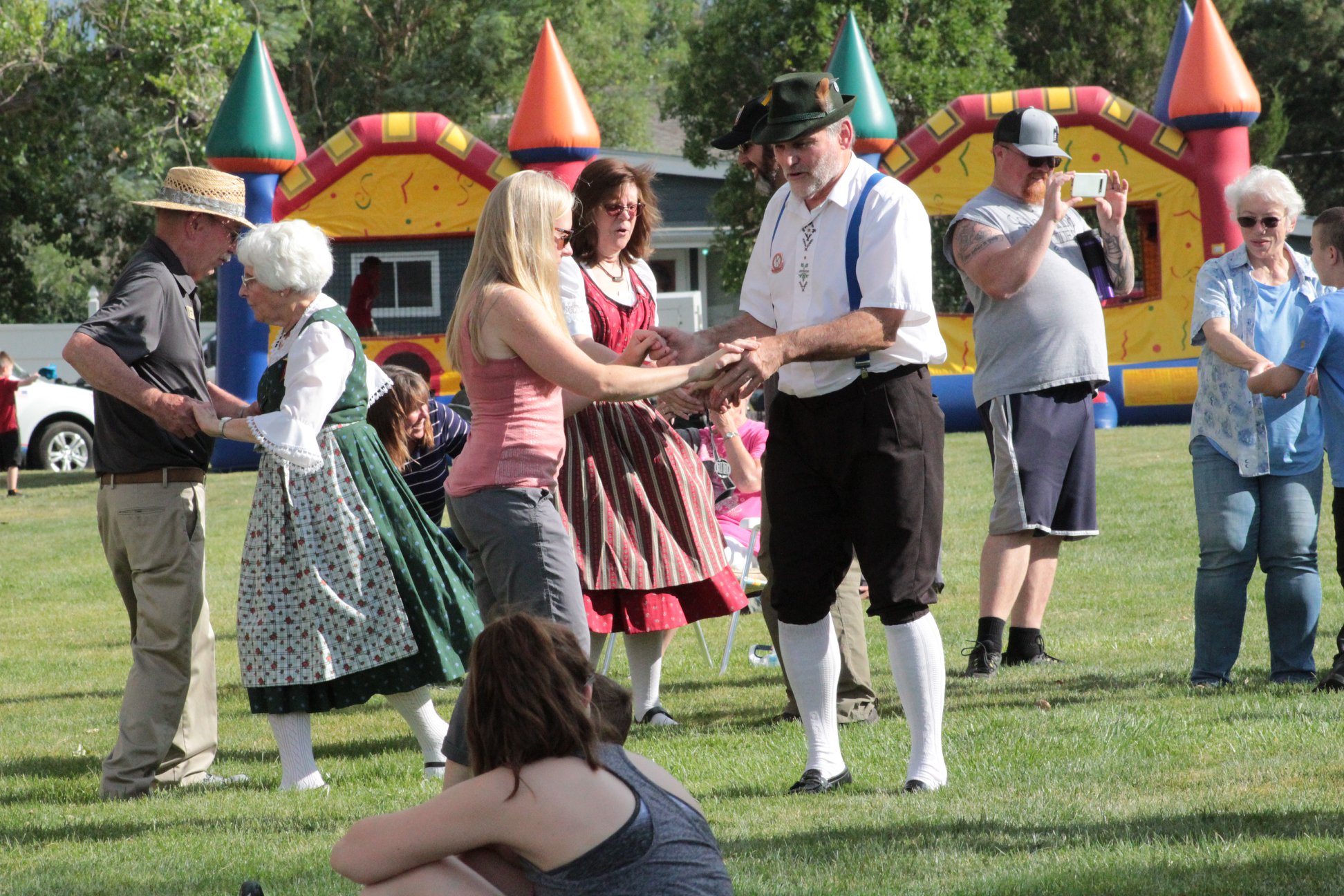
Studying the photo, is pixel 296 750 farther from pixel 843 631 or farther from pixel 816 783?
pixel 843 631

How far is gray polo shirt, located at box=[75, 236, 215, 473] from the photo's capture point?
470cm

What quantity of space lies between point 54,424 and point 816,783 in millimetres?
17880

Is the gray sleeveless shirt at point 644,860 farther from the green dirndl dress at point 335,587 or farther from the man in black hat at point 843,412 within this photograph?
the green dirndl dress at point 335,587

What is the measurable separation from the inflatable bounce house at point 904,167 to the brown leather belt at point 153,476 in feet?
35.8

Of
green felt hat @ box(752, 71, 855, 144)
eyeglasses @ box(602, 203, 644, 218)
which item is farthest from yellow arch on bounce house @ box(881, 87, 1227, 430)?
green felt hat @ box(752, 71, 855, 144)

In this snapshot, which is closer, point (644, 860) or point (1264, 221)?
point (644, 860)

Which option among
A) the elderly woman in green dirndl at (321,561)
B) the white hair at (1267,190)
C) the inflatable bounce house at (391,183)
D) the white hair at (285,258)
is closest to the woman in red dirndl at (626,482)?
Answer: the elderly woman in green dirndl at (321,561)

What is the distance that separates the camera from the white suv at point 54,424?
19.8 metres

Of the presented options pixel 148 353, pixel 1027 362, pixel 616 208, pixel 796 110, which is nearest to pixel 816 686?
pixel 796 110

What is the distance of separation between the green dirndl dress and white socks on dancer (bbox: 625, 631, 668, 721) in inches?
36.2

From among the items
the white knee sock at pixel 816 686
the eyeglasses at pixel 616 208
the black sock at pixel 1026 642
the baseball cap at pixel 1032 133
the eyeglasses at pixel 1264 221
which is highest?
the baseball cap at pixel 1032 133

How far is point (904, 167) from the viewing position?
16.7 m

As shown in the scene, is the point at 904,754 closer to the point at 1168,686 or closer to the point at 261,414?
the point at 1168,686

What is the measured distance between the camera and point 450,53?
103 feet
